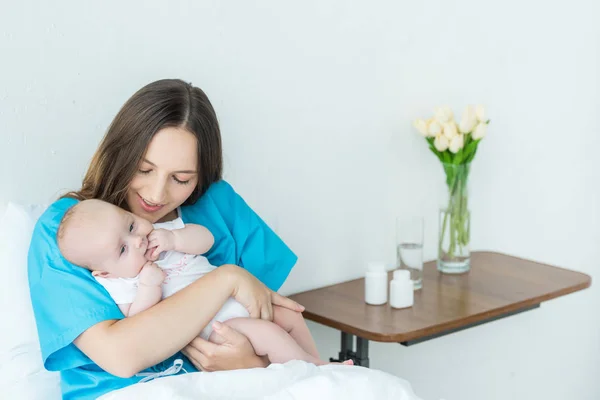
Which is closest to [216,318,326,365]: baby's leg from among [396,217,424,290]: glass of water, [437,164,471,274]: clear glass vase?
[396,217,424,290]: glass of water

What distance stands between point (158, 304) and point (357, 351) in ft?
Result: 2.39

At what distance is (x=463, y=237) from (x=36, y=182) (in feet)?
4.25

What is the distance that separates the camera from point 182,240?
5.23 feet

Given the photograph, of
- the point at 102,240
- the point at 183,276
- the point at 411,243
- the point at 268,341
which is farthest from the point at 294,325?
the point at 411,243

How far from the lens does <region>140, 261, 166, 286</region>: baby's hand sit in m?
1.48

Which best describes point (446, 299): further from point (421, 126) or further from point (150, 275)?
point (150, 275)

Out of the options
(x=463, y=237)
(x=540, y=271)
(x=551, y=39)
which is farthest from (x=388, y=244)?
(x=551, y=39)

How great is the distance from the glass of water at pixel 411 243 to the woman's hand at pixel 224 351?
770mm

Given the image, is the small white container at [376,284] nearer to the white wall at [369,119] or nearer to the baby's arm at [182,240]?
the white wall at [369,119]

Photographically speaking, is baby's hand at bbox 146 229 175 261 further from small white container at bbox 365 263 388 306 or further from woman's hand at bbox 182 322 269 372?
small white container at bbox 365 263 388 306

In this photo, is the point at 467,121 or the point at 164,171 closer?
the point at 164,171

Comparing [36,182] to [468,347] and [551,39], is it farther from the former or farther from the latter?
[551,39]

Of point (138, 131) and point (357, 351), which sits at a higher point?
point (138, 131)

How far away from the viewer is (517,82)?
2688mm
